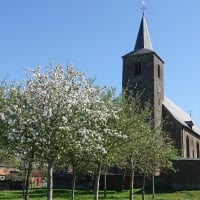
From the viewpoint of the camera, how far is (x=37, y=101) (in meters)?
19.8

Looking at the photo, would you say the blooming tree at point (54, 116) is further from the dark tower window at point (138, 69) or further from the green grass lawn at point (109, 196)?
the dark tower window at point (138, 69)

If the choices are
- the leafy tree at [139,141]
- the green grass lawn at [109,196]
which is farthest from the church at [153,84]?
the leafy tree at [139,141]

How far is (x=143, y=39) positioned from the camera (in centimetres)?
7319

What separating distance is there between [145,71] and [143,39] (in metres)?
6.02

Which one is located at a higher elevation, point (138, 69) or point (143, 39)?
point (143, 39)

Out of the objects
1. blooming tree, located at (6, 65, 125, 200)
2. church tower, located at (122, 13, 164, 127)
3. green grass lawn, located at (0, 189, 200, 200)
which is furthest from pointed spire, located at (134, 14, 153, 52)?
blooming tree, located at (6, 65, 125, 200)

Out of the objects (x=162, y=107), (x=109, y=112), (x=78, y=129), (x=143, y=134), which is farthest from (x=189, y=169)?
(x=78, y=129)

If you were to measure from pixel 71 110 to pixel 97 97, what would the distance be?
3.12 meters

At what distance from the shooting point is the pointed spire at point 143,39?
73.2 m

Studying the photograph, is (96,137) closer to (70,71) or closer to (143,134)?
(70,71)

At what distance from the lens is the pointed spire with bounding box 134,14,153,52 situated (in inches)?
2881

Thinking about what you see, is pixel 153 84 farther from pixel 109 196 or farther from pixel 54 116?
pixel 54 116

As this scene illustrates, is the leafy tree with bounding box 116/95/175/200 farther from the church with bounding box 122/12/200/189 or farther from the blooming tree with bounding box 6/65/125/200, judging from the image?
the church with bounding box 122/12/200/189

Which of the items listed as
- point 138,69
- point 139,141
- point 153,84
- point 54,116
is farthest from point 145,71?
point 54,116
